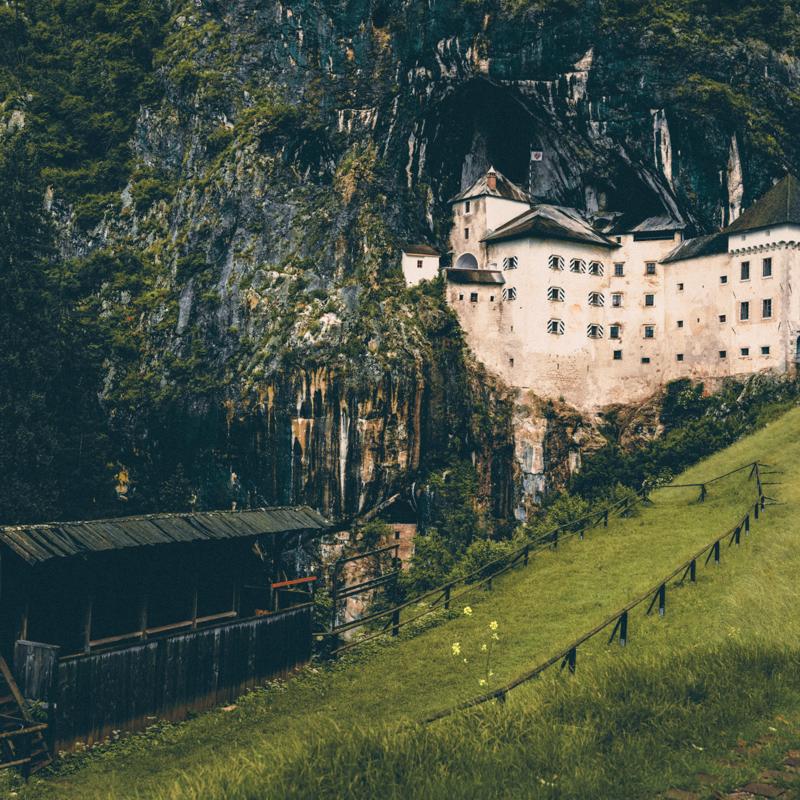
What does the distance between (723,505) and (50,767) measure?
89.2ft

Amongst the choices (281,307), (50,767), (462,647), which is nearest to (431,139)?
(281,307)

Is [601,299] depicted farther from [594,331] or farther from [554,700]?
[554,700]

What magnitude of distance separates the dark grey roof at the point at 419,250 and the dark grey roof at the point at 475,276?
5.95 ft

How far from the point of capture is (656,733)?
18812 millimetres

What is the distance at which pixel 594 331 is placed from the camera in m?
71.7

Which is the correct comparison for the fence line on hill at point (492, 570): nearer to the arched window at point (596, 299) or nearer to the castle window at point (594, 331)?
the castle window at point (594, 331)

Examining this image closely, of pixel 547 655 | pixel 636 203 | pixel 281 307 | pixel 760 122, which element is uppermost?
pixel 760 122

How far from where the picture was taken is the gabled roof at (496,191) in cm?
7425

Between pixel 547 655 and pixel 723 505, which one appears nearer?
pixel 547 655

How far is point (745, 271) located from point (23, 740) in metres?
54.8

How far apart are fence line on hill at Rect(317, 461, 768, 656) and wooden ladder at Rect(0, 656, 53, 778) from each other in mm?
10399

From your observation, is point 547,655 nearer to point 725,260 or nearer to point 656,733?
point 656,733

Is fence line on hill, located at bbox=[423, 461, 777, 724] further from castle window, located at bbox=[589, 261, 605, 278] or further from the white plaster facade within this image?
castle window, located at bbox=[589, 261, 605, 278]

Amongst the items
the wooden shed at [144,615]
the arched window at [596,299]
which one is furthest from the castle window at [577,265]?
the wooden shed at [144,615]
